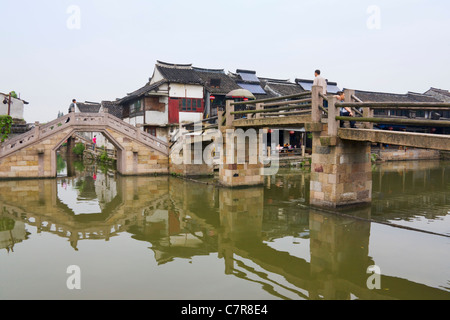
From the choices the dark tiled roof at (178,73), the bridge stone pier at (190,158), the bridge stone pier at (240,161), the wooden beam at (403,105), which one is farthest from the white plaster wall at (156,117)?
the wooden beam at (403,105)

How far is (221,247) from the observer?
9289mm

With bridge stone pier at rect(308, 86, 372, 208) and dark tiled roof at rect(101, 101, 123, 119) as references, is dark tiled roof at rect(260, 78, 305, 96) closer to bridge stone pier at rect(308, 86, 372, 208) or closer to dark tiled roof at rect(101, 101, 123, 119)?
dark tiled roof at rect(101, 101, 123, 119)

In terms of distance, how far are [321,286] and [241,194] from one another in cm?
984

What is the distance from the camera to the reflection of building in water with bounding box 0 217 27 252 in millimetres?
9438

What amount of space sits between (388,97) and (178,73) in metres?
26.7

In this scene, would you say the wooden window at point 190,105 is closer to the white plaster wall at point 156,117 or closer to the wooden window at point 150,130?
the white plaster wall at point 156,117

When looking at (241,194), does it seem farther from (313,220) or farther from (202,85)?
(202,85)

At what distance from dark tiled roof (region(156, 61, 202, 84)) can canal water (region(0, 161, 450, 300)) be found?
14597 mm

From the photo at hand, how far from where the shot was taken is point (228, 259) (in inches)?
329

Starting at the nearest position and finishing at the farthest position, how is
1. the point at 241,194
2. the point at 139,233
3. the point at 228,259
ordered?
the point at 228,259
the point at 139,233
the point at 241,194

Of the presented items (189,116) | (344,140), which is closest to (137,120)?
(189,116)

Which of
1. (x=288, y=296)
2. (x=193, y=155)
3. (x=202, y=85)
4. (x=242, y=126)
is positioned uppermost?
(x=202, y=85)

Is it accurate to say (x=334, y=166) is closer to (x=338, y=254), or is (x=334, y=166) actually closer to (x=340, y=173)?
(x=340, y=173)
